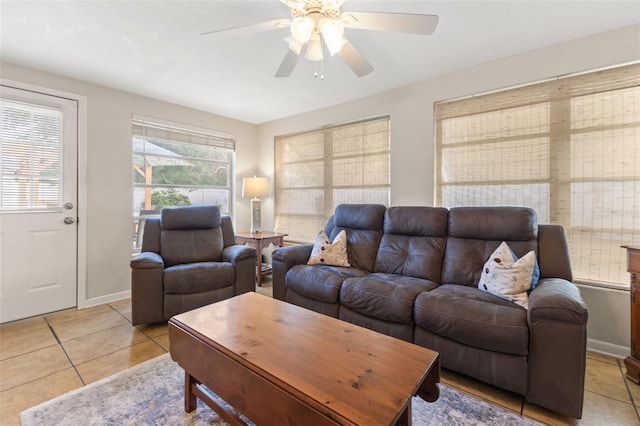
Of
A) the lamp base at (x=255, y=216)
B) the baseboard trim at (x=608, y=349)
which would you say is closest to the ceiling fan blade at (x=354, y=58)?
the baseboard trim at (x=608, y=349)

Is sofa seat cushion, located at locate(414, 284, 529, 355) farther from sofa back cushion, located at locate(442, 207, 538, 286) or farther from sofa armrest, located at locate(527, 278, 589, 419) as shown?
sofa back cushion, located at locate(442, 207, 538, 286)

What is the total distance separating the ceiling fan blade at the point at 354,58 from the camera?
174cm

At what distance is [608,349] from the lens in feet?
6.98

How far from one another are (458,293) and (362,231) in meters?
1.19

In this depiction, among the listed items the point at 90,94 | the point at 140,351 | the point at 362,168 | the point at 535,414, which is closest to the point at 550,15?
the point at 362,168

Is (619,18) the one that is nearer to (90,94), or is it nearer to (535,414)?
(535,414)

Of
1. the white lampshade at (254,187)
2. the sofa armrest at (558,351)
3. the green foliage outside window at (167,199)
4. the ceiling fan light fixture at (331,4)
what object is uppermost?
Result: the ceiling fan light fixture at (331,4)

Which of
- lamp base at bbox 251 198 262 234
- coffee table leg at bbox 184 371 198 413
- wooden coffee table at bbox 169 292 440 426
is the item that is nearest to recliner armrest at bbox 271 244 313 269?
wooden coffee table at bbox 169 292 440 426

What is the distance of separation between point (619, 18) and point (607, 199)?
1282mm

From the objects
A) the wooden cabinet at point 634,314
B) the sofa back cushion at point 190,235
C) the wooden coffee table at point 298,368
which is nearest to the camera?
the wooden coffee table at point 298,368

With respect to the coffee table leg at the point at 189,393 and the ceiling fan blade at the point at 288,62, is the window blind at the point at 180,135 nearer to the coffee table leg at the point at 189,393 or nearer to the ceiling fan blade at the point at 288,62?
the ceiling fan blade at the point at 288,62

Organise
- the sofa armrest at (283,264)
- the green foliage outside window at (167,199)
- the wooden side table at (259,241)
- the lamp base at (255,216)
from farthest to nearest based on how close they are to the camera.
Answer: the lamp base at (255,216) < the wooden side table at (259,241) < the green foliage outside window at (167,199) < the sofa armrest at (283,264)

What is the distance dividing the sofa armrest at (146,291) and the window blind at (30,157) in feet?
4.24

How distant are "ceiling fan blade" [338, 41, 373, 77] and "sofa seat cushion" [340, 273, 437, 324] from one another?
1.53 meters
